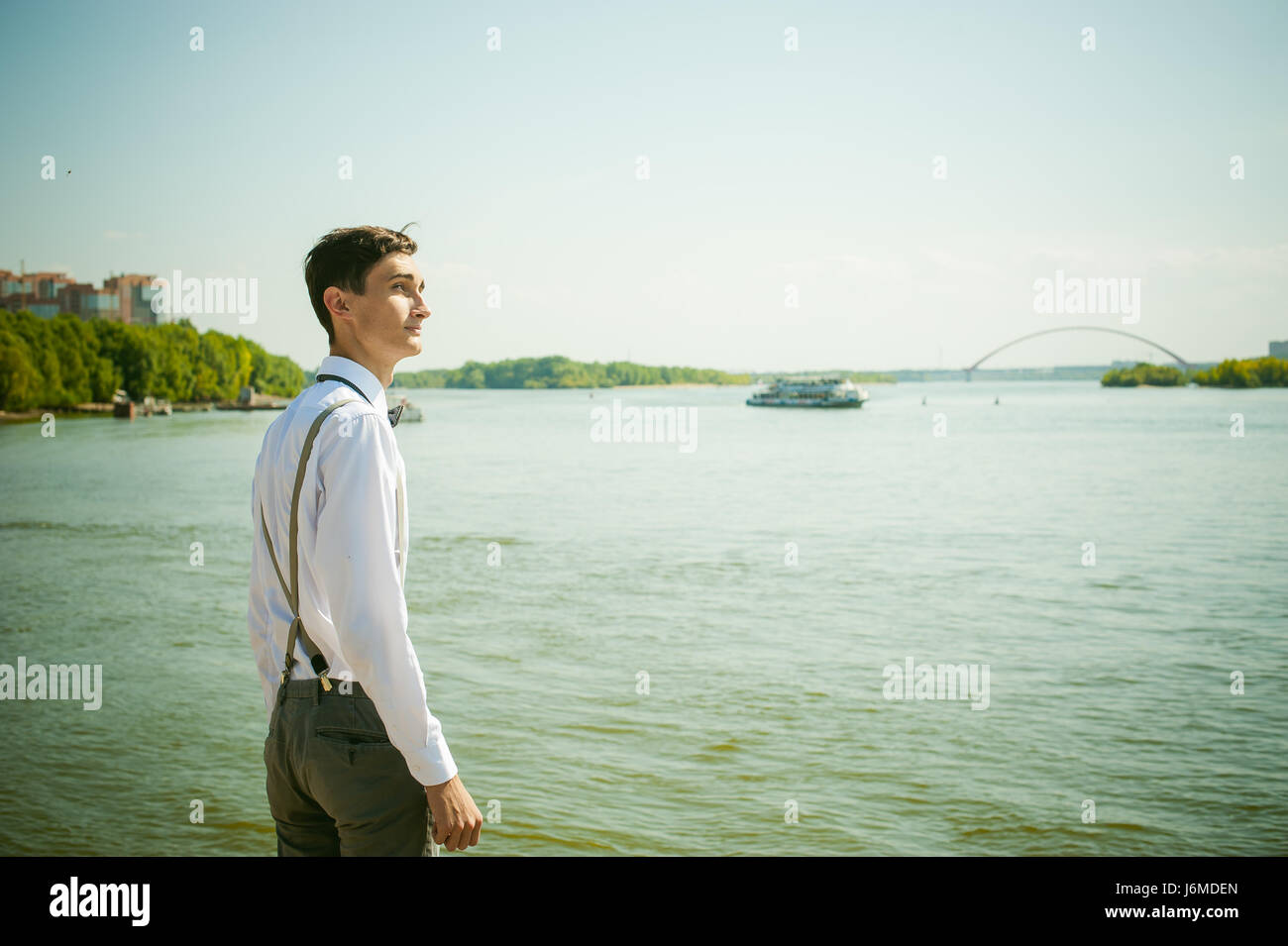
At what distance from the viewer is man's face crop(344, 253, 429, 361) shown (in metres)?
2.22

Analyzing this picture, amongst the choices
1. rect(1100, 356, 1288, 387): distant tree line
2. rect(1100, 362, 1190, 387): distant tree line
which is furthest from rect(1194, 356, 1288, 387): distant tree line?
rect(1100, 362, 1190, 387): distant tree line

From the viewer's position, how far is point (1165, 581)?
16641 mm

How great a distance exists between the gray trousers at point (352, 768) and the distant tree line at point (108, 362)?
7551cm

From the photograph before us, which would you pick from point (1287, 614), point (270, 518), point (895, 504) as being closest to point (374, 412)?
point (270, 518)

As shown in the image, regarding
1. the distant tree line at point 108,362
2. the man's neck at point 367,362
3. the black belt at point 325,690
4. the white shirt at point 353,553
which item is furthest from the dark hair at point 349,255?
the distant tree line at point 108,362

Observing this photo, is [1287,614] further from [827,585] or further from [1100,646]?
[827,585]

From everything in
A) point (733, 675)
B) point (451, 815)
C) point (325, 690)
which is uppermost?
point (325, 690)

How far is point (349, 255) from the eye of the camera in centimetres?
222

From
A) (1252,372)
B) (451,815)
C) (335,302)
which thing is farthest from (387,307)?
(1252,372)

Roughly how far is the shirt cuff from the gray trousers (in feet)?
0.20

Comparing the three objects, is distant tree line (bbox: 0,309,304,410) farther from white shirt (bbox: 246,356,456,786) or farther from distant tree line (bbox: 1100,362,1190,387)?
distant tree line (bbox: 1100,362,1190,387)

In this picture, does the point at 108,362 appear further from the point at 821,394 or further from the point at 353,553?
the point at 353,553

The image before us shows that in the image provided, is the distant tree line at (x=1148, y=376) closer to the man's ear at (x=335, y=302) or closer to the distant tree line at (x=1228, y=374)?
the distant tree line at (x=1228, y=374)

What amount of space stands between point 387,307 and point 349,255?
130 millimetres
